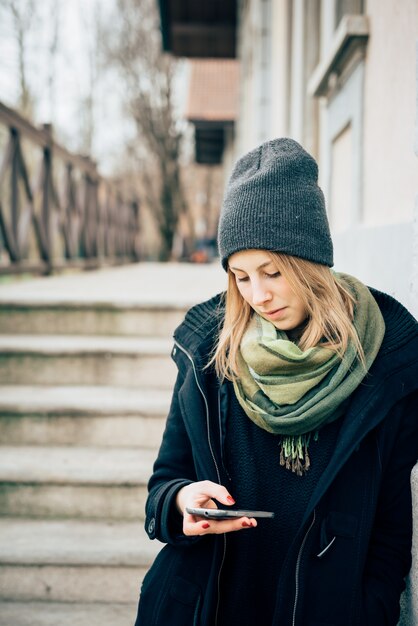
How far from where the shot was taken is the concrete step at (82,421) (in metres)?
2.91

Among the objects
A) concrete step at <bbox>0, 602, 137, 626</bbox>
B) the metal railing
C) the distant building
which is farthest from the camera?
the metal railing

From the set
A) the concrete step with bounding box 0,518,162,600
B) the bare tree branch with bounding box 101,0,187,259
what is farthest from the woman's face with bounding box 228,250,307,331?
the bare tree branch with bounding box 101,0,187,259

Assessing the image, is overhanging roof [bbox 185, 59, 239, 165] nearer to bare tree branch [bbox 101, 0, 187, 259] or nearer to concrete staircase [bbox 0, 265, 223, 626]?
bare tree branch [bbox 101, 0, 187, 259]

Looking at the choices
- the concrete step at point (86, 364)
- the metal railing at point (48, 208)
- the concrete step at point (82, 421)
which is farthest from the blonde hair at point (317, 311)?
the metal railing at point (48, 208)

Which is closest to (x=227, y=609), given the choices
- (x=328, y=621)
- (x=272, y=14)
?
(x=328, y=621)

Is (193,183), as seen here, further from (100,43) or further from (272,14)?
(272,14)

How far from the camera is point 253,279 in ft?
4.75

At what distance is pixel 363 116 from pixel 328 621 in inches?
73.6

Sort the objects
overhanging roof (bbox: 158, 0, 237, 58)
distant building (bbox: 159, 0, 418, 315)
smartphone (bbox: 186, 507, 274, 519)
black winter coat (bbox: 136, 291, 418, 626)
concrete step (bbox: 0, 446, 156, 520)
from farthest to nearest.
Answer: overhanging roof (bbox: 158, 0, 237, 58), concrete step (bbox: 0, 446, 156, 520), distant building (bbox: 159, 0, 418, 315), black winter coat (bbox: 136, 291, 418, 626), smartphone (bbox: 186, 507, 274, 519)

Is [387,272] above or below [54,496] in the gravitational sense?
above

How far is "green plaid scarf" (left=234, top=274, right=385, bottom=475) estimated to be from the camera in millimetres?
1351

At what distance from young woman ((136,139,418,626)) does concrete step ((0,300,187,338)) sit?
6.45 ft

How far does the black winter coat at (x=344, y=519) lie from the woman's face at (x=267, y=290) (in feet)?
0.70

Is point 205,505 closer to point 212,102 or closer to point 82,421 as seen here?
point 82,421
